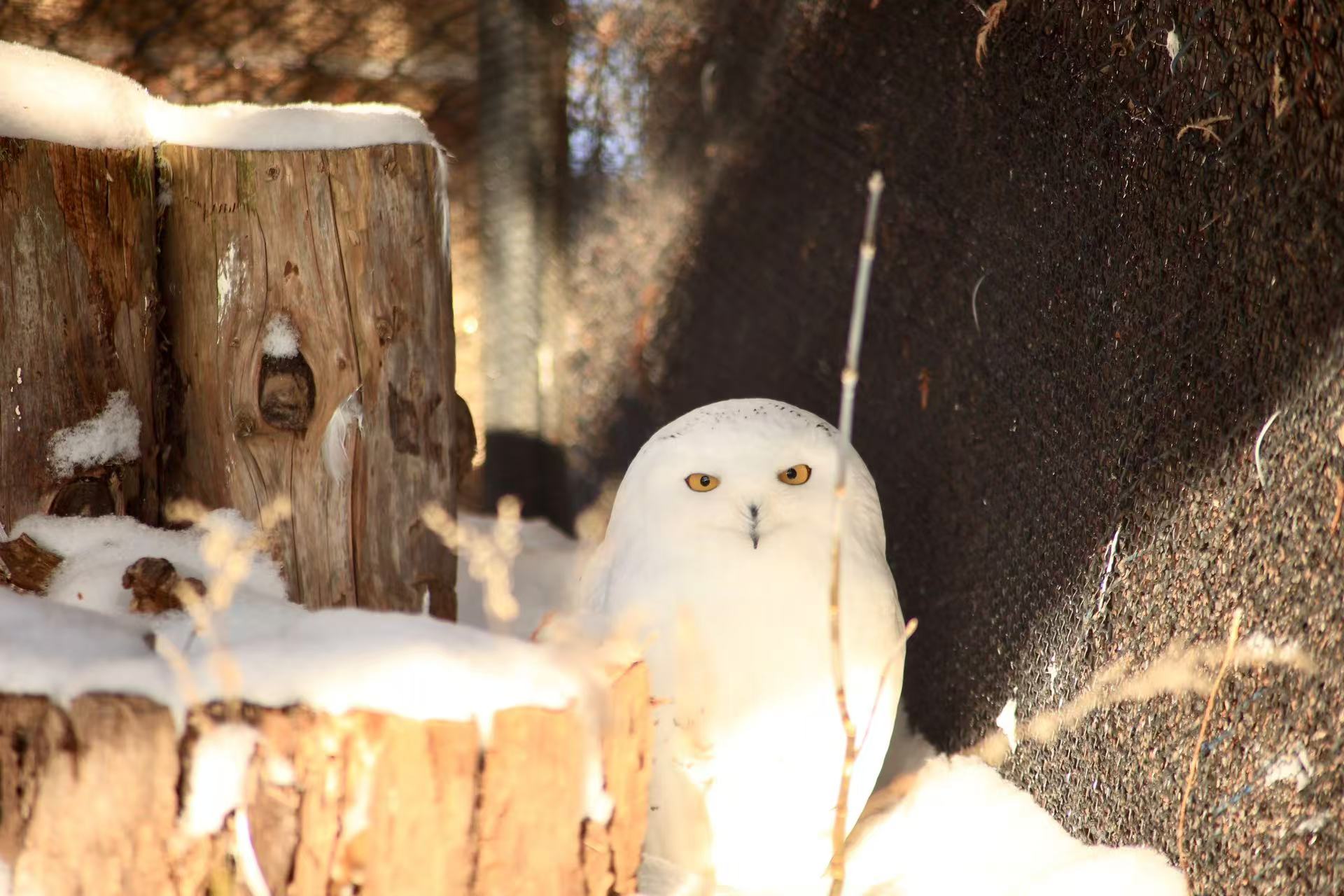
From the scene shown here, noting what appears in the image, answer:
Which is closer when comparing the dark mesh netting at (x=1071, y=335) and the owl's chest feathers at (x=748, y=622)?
the dark mesh netting at (x=1071, y=335)

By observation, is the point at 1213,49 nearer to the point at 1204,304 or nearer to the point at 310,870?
the point at 1204,304

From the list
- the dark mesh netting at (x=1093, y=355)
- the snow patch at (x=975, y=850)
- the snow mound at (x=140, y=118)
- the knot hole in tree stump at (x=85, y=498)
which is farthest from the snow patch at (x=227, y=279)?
the snow patch at (x=975, y=850)

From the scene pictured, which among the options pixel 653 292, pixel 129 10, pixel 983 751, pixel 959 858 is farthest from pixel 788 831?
pixel 129 10

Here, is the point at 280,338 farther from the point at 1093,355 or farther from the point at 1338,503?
the point at 1338,503

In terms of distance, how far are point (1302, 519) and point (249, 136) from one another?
125 centimetres

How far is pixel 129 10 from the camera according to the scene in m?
2.43

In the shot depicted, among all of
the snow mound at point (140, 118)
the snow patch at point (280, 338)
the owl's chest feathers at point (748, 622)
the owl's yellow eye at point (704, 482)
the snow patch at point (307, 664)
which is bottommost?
the owl's chest feathers at point (748, 622)

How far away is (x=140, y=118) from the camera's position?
1.39 metres

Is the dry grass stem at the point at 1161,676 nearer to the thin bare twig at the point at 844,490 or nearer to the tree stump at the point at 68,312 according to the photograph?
the thin bare twig at the point at 844,490

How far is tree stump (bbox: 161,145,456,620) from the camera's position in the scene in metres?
1.42

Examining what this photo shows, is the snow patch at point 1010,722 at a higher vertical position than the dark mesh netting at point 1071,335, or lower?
lower

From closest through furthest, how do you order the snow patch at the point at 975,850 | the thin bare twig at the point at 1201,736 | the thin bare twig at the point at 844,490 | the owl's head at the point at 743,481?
the thin bare twig at the point at 844,490
the thin bare twig at the point at 1201,736
the snow patch at the point at 975,850
the owl's head at the point at 743,481

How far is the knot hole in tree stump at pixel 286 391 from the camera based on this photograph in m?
1.44

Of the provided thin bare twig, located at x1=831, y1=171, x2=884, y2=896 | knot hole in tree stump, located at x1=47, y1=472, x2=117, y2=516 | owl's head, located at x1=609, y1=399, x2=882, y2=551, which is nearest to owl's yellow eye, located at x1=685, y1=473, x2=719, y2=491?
owl's head, located at x1=609, y1=399, x2=882, y2=551
